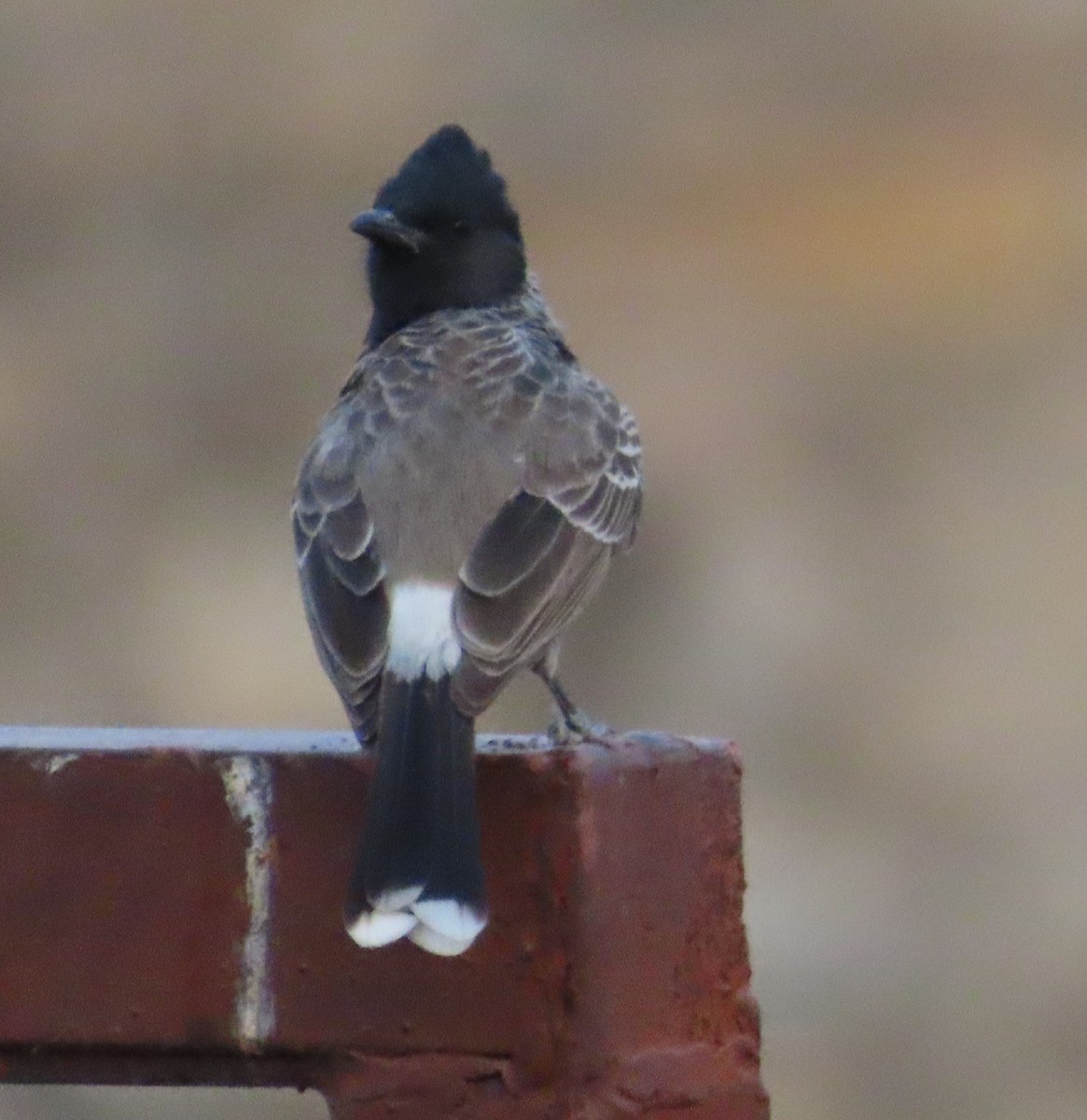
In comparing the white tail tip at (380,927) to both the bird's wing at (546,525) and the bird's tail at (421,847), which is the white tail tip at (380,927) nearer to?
the bird's tail at (421,847)

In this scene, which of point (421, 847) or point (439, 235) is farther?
point (439, 235)

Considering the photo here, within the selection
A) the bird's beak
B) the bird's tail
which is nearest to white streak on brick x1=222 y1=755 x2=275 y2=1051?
the bird's tail

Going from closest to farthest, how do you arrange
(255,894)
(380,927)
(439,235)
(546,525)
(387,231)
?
(380,927), (255,894), (546,525), (387,231), (439,235)

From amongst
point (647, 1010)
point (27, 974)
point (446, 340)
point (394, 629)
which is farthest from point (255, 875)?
point (446, 340)

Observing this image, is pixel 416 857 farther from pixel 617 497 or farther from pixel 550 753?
pixel 617 497

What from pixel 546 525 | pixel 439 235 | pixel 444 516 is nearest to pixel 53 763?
pixel 444 516

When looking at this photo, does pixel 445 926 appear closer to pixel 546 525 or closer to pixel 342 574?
pixel 342 574

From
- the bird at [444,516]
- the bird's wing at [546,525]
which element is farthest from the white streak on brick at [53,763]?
the bird's wing at [546,525]

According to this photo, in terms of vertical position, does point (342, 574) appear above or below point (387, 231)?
below

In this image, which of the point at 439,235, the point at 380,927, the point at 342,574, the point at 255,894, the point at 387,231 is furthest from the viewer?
the point at 439,235
